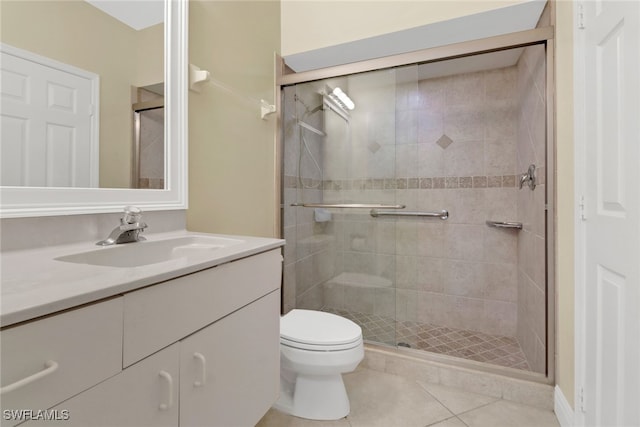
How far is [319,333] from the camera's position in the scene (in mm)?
1405

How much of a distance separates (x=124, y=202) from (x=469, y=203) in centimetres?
236

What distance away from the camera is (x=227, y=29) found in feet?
5.30

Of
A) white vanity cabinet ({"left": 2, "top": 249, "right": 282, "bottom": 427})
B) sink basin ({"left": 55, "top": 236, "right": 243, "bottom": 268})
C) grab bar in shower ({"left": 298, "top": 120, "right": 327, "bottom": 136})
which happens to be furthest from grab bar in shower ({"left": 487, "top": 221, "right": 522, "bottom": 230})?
sink basin ({"left": 55, "top": 236, "right": 243, "bottom": 268})

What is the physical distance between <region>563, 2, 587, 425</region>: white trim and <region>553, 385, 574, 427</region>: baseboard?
0.21ft

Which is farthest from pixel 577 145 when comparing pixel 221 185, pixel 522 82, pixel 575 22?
pixel 221 185

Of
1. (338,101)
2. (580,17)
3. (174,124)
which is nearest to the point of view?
(580,17)

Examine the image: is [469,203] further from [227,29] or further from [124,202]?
[124,202]

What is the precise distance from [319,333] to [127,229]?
Result: 35.9 inches

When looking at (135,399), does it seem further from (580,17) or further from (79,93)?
(580,17)

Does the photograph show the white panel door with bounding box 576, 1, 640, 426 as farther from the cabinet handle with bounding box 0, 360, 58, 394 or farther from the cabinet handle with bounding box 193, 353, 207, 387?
the cabinet handle with bounding box 0, 360, 58, 394

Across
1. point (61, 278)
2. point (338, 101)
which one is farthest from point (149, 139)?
point (338, 101)

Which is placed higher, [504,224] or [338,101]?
[338,101]

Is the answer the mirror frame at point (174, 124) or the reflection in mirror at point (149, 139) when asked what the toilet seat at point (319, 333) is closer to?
the mirror frame at point (174, 124)

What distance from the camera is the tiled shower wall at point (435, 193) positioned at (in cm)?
196
